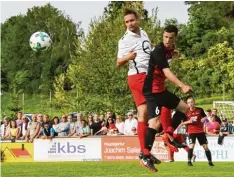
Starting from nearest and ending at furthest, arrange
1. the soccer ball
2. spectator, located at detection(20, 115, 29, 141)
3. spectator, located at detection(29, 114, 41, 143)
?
spectator, located at detection(29, 114, 41, 143)
spectator, located at detection(20, 115, 29, 141)
the soccer ball

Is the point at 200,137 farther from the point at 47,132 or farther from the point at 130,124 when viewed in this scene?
the point at 47,132

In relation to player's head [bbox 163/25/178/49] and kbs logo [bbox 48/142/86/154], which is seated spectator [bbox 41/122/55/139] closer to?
kbs logo [bbox 48/142/86/154]

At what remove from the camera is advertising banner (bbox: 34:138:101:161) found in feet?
99.1

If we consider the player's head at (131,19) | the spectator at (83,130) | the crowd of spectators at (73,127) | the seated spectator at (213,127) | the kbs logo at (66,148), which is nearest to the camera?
the player's head at (131,19)

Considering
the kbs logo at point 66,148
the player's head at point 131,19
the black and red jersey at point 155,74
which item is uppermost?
the player's head at point 131,19

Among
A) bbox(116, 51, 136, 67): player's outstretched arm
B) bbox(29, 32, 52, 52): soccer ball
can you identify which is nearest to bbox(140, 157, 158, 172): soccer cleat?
bbox(116, 51, 136, 67): player's outstretched arm

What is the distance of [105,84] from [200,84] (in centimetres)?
2566

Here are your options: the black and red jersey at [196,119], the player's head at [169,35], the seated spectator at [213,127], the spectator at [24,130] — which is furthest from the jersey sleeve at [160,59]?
the spectator at [24,130]

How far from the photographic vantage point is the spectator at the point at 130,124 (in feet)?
97.5

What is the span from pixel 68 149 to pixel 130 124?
2.52 m

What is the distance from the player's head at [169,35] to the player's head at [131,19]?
0.69m

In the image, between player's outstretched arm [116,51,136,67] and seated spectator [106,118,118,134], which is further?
seated spectator [106,118,118,134]

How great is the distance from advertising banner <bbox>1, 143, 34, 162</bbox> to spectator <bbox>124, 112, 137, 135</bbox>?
3.63 meters

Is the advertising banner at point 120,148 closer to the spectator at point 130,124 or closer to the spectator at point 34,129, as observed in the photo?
the spectator at point 130,124
